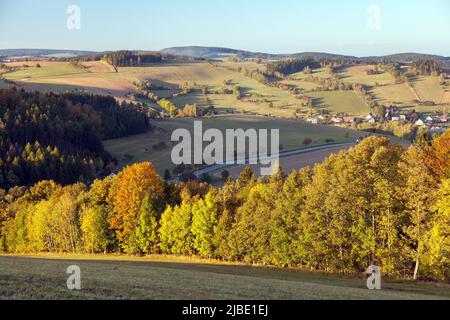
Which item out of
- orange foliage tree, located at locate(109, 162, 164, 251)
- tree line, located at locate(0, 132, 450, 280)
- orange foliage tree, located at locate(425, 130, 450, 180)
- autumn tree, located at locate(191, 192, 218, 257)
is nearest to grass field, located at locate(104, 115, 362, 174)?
tree line, located at locate(0, 132, 450, 280)

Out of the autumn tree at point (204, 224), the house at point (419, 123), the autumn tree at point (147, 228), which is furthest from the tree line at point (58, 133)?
the house at point (419, 123)

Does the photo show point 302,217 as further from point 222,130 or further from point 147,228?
point 222,130

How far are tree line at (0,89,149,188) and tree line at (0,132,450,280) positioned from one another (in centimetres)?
5354

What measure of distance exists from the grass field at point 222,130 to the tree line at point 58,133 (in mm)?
5794

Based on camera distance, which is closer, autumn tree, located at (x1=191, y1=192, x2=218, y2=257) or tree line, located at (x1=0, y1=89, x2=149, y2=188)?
autumn tree, located at (x1=191, y1=192, x2=218, y2=257)

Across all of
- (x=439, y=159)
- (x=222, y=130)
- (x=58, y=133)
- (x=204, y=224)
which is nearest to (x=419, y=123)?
(x=222, y=130)

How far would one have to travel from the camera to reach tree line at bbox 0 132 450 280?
149ft

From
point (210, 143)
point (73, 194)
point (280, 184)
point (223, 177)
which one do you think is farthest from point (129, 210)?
point (210, 143)

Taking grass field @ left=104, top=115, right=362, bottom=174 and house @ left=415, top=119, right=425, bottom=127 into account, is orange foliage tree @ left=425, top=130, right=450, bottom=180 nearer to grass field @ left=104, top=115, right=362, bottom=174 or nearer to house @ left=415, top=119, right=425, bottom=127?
grass field @ left=104, top=115, right=362, bottom=174

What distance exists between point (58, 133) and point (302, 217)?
118 m

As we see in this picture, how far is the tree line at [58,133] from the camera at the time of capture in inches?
5074
